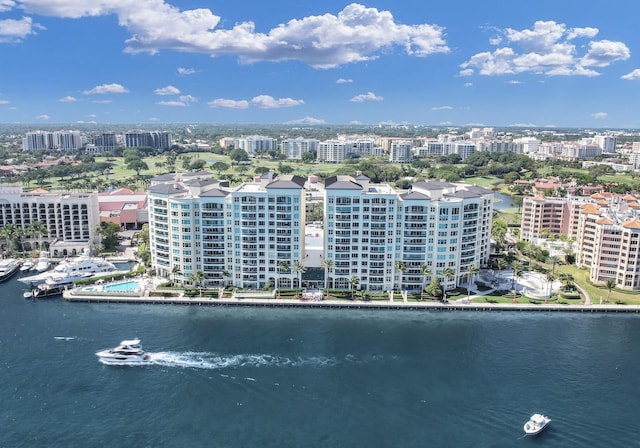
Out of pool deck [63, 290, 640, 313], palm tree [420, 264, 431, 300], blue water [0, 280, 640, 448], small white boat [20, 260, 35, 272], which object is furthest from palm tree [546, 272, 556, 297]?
small white boat [20, 260, 35, 272]

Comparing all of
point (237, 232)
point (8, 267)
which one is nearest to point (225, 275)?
point (237, 232)

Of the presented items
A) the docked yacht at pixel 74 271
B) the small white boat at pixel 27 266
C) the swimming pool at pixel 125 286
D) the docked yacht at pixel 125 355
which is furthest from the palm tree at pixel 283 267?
the small white boat at pixel 27 266

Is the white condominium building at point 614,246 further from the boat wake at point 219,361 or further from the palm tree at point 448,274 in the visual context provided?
the boat wake at point 219,361

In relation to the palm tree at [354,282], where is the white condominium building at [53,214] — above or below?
above

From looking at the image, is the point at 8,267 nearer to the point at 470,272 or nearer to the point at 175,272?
the point at 175,272

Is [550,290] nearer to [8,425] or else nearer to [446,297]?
[446,297]

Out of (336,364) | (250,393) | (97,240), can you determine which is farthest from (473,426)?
(97,240)
